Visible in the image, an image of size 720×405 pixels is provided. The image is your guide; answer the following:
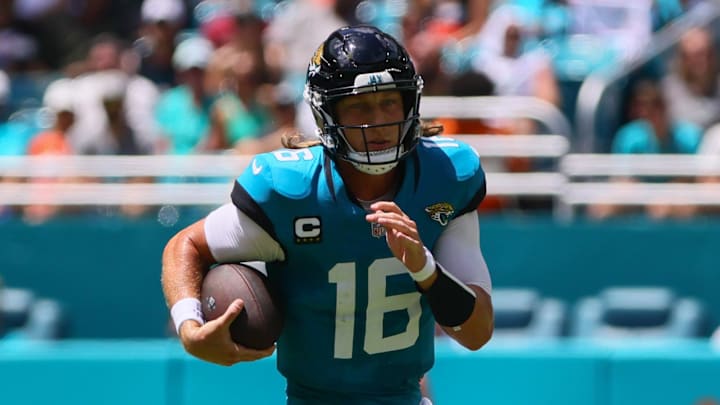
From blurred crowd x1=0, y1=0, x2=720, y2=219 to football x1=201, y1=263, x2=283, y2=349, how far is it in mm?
4475

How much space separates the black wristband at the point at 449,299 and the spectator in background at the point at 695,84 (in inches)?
222

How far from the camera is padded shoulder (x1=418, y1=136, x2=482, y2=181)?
13.8ft

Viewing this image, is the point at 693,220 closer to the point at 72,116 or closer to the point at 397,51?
the point at 72,116

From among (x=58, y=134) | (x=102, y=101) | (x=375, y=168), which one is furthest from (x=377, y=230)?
(x=58, y=134)

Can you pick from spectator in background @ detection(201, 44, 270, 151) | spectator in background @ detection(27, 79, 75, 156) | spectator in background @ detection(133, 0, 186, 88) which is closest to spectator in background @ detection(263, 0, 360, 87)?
spectator in background @ detection(201, 44, 270, 151)

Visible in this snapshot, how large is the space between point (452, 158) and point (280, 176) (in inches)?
21.0

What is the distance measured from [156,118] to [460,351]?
11.3 ft

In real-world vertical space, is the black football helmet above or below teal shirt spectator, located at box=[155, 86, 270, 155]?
above

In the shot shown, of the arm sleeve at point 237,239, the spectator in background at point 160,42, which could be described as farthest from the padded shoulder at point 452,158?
the spectator in background at point 160,42

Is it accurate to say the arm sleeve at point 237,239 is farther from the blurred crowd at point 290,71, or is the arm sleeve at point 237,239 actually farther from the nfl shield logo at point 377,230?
the blurred crowd at point 290,71

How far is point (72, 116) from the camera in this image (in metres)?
9.46

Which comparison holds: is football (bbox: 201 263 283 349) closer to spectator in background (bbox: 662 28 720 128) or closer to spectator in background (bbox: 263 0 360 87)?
spectator in background (bbox: 263 0 360 87)

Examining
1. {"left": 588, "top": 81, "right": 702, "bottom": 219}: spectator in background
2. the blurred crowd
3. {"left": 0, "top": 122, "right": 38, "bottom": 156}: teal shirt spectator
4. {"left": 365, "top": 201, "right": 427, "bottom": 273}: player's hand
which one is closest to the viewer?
{"left": 365, "top": 201, "right": 427, "bottom": 273}: player's hand

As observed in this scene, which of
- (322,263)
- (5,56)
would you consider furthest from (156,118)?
(322,263)
